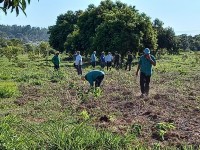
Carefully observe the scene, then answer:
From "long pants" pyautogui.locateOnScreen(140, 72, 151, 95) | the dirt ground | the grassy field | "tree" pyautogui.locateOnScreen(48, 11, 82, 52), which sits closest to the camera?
the grassy field

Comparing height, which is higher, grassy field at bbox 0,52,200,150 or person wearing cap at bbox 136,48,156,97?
person wearing cap at bbox 136,48,156,97

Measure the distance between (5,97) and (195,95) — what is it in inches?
249

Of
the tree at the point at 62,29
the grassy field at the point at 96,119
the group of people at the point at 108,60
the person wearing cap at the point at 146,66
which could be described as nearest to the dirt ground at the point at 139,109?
the grassy field at the point at 96,119

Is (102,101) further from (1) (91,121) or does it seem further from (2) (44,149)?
(2) (44,149)

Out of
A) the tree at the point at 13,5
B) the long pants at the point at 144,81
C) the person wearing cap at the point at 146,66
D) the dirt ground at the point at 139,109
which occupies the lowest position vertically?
the dirt ground at the point at 139,109

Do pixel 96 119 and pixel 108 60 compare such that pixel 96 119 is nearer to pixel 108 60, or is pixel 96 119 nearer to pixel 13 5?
pixel 13 5

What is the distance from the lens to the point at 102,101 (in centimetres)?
1286

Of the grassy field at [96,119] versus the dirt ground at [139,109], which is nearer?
the grassy field at [96,119]

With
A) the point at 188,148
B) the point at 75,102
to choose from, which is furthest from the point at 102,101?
the point at 188,148

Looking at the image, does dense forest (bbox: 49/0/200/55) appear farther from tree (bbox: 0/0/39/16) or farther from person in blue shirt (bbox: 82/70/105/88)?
tree (bbox: 0/0/39/16)

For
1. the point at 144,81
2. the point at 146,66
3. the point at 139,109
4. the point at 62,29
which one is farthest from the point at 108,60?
the point at 62,29

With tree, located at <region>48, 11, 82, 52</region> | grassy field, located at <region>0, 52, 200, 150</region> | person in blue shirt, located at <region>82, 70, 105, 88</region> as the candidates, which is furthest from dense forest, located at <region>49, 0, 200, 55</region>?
person in blue shirt, located at <region>82, 70, 105, 88</region>

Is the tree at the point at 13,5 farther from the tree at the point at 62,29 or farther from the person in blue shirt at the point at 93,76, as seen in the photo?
the tree at the point at 62,29

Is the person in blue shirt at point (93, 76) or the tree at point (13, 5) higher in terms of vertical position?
the tree at point (13, 5)
